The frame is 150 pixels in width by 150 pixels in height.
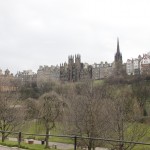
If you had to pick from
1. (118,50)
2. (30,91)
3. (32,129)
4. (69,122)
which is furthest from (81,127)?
(118,50)

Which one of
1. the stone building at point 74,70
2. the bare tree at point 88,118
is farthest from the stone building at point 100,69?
the bare tree at point 88,118

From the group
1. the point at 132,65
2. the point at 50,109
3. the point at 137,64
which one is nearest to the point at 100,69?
the point at 132,65

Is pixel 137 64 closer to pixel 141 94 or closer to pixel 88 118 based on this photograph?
pixel 141 94

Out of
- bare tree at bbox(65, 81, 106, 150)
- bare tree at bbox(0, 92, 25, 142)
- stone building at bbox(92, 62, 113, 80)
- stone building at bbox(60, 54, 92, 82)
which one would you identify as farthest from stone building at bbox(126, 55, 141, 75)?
bare tree at bbox(65, 81, 106, 150)

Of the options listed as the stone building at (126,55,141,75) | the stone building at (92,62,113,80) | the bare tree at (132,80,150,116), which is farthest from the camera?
the stone building at (92,62,113,80)

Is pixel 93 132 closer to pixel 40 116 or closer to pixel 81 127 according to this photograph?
pixel 81 127

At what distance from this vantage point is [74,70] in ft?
556

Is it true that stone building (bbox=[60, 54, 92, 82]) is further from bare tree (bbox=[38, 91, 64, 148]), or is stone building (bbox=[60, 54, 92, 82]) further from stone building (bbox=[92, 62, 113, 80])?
bare tree (bbox=[38, 91, 64, 148])

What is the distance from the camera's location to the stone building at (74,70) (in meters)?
167

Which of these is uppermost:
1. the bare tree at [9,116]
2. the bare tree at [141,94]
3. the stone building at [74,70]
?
the stone building at [74,70]

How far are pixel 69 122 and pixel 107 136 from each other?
6670mm

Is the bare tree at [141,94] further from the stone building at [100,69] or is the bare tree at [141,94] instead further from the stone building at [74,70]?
the stone building at [100,69]

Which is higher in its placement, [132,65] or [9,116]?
[132,65]

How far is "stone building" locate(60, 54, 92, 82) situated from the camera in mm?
167250
